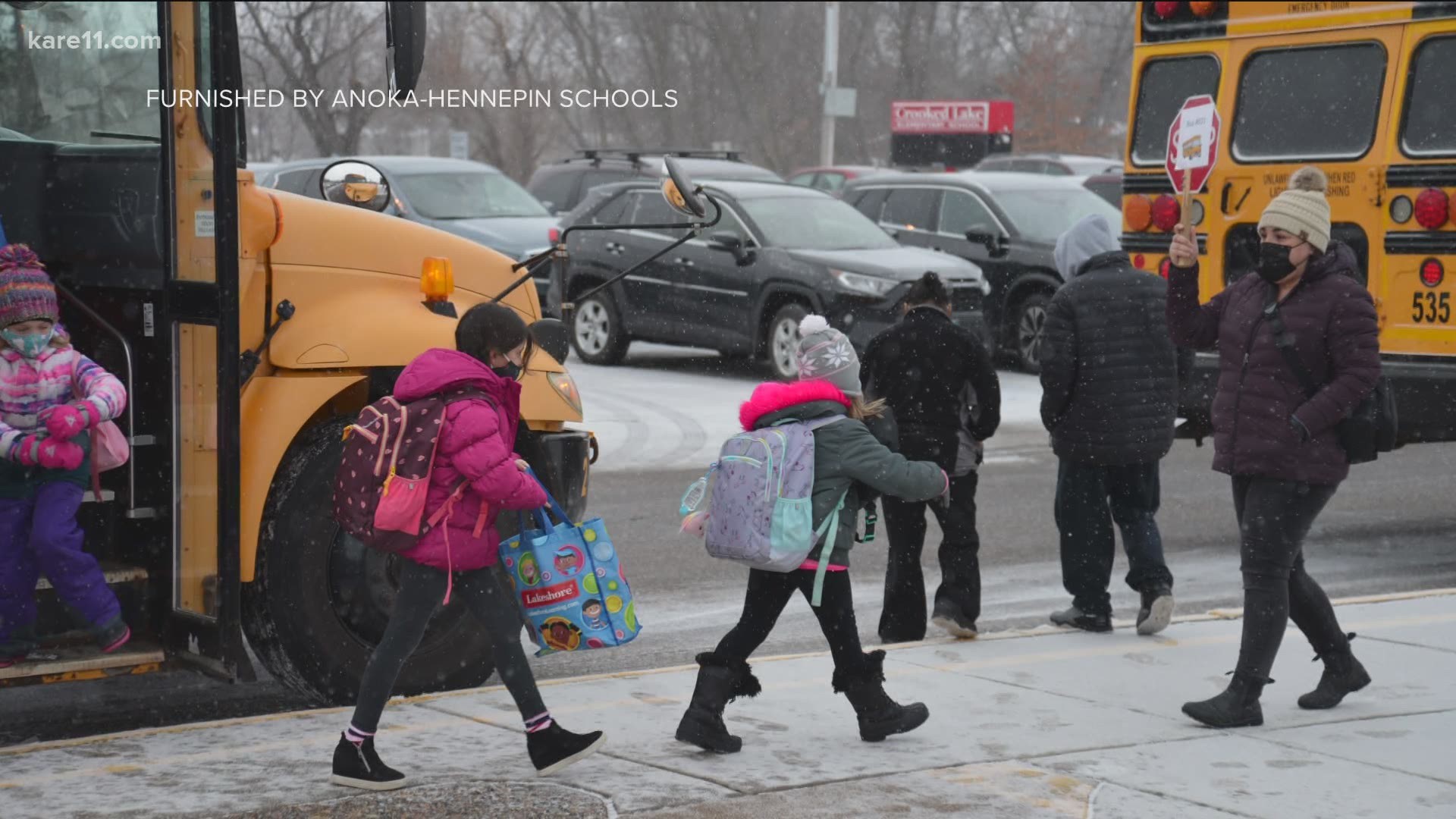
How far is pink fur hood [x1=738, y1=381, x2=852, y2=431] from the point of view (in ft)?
18.0

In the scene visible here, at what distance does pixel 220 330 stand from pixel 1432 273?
19.2ft

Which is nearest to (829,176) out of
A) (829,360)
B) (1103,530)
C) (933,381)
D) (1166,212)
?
(1166,212)

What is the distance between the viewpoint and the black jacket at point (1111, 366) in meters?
7.14

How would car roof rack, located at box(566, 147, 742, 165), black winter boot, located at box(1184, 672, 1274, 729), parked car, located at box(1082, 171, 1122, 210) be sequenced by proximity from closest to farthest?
black winter boot, located at box(1184, 672, 1274, 729) → car roof rack, located at box(566, 147, 742, 165) → parked car, located at box(1082, 171, 1122, 210)

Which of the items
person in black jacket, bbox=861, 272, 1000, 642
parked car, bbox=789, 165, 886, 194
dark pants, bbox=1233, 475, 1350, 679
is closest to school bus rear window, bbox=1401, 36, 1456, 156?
person in black jacket, bbox=861, 272, 1000, 642

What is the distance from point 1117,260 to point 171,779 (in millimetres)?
3994

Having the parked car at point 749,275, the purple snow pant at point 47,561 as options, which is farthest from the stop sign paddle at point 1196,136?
the parked car at point 749,275

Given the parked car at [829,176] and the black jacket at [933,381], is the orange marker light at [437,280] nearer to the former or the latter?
the black jacket at [933,381]

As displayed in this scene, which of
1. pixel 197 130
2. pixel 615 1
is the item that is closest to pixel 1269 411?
pixel 197 130

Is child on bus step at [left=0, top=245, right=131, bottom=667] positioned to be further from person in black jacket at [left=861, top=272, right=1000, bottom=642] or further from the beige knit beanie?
the beige knit beanie

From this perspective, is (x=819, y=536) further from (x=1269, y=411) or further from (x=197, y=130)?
(x=197, y=130)

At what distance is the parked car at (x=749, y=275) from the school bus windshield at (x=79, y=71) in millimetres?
9130

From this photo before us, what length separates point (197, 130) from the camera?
17.4ft

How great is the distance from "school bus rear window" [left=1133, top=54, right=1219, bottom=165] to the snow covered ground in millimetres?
3062
